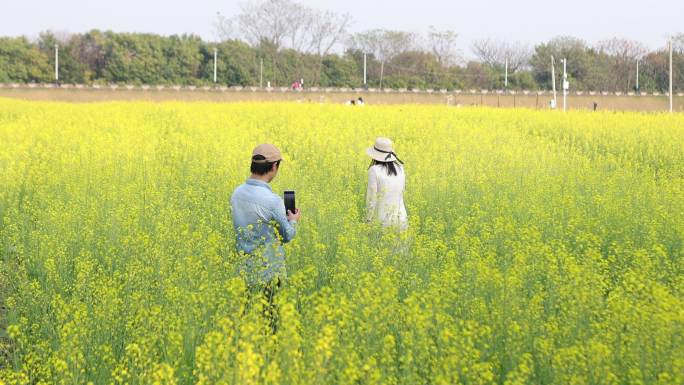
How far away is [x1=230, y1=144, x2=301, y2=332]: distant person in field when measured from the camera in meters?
5.29

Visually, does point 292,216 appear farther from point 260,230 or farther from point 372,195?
point 372,195

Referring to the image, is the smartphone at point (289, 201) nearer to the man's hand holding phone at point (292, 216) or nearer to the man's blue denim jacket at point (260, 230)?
the man's hand holding phone at point (292, 216)

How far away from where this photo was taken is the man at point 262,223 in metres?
5.30

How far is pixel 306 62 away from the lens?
81.1 m

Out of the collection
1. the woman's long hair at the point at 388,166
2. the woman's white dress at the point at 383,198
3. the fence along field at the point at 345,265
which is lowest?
the fence along field at the point at 345,265

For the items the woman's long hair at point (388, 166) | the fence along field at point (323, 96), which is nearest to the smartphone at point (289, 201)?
the woman's long hair at point (388, 166)

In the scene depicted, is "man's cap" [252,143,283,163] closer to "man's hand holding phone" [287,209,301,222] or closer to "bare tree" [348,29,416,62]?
"man's hand holding phone" [287,209,301,222]

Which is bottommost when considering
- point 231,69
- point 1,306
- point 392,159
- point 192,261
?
point 1,306

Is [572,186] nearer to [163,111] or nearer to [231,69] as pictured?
[163,111]

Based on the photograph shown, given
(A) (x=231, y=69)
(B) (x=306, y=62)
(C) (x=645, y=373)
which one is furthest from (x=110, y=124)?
(B) (x=306, y=62)

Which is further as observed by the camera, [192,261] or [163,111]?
[163,111]

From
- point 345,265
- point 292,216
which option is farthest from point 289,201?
point 345,265

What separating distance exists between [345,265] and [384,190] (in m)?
1.58

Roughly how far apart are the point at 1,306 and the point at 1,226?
2345 mm
